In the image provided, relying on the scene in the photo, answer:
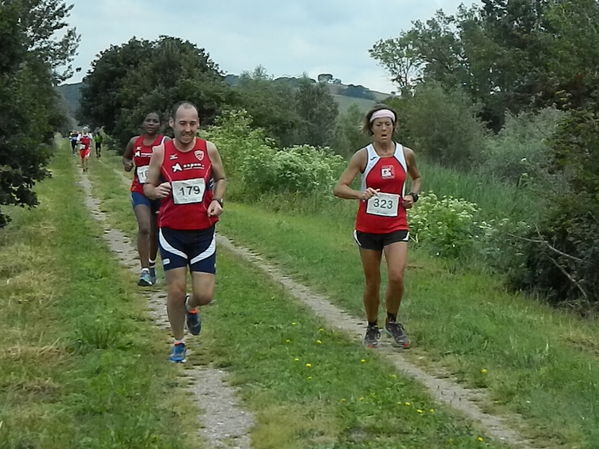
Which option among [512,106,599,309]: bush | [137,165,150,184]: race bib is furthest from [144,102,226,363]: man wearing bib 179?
[512,106,599,309]: bush

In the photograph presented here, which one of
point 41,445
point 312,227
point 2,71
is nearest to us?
point 41,445

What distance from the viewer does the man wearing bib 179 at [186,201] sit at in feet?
23.1

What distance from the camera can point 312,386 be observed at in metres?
6.32

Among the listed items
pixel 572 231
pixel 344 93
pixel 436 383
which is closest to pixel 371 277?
pixel 436 383

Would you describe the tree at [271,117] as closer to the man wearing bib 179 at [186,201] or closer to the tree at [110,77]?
the tree at [110,77]

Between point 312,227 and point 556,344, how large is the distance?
9984 mm

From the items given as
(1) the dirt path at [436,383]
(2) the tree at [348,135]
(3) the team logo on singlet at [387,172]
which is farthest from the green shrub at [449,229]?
(2) the tree at [348,135]

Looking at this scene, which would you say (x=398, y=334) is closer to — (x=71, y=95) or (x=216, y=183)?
(x=216, y=183)

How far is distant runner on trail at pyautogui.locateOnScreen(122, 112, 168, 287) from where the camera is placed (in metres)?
10.8

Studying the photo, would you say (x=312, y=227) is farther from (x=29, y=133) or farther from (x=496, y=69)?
(x=496, y=69)

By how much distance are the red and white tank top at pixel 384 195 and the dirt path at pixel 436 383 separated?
1052mm

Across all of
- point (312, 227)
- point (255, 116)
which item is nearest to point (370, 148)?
point (312, 227)

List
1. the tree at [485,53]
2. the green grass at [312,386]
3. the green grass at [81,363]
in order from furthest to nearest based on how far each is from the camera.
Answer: the tree at [485,53] < the green grass at [312,386] < the green grass at [81,363]

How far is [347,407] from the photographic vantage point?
5.80m
